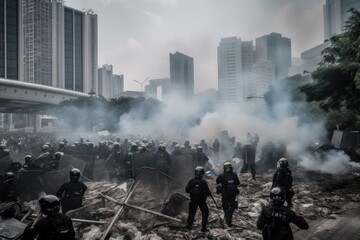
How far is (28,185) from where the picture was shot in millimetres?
9242

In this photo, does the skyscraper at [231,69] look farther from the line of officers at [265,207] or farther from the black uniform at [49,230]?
the black uniform at [49,230]

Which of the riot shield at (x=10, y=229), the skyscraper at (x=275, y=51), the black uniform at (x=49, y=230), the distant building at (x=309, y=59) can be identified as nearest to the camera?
the black uniform at (x=49, y=230)

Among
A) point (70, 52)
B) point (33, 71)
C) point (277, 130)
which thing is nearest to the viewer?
point (277, 130)

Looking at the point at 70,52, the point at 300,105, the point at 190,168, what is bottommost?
the point at 190,168

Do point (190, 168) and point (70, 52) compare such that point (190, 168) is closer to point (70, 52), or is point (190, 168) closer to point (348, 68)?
point (348, 68)

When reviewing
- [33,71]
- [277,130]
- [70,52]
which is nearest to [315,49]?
[70,52]

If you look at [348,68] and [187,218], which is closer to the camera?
[187,218]

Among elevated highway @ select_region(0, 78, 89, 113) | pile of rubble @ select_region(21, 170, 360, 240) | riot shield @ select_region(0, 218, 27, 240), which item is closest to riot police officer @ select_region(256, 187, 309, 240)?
pile of rubble @ select_region(21, 170, 360, 240)

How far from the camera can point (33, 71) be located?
100000mm

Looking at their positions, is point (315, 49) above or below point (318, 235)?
above

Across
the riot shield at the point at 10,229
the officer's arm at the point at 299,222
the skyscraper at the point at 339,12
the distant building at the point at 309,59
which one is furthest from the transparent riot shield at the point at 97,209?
the skyscraper at the point at 339,12

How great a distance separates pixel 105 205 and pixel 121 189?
140 cm

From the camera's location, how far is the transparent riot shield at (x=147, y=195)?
749 cm

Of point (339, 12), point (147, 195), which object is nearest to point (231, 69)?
point (339, 12)
